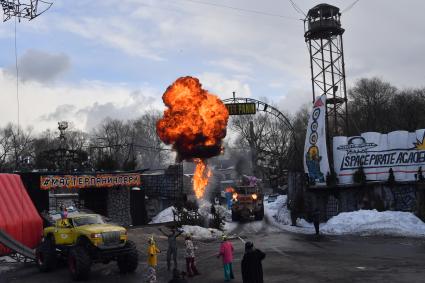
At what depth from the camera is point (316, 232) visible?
28.6 meters

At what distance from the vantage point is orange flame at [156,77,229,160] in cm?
3077

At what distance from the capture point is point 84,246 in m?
16.6

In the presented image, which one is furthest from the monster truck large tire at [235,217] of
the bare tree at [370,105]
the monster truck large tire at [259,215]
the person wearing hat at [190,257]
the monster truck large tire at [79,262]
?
the bare tree at [370,105]

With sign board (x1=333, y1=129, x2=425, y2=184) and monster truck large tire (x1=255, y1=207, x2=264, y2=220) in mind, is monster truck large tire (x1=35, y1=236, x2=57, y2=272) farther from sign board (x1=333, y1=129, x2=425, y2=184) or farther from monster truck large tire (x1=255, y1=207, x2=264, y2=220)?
monster truck large tire (x1=255, y1=207, x2=264, y2=220)

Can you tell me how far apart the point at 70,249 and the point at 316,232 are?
17203mm

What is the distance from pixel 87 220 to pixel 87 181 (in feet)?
43.3

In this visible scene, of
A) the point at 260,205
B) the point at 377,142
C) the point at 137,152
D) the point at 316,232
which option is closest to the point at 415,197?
the point at 377,142

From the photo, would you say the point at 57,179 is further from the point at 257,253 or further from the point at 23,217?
the point at 257,253

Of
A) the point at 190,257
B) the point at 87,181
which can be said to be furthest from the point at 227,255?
the point at 87,181

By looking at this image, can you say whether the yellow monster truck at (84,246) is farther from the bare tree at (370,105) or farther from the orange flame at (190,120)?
the bare tree at (370,105)

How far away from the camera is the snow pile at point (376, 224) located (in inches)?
1044

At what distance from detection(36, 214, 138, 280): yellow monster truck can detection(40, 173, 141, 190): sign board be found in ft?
33.0

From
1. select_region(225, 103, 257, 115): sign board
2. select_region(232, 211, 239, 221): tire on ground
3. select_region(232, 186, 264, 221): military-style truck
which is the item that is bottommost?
select_region(232, 211, 239, 221): tire on ground

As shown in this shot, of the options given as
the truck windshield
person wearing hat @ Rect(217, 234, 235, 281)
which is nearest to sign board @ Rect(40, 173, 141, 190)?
the truck windshield
